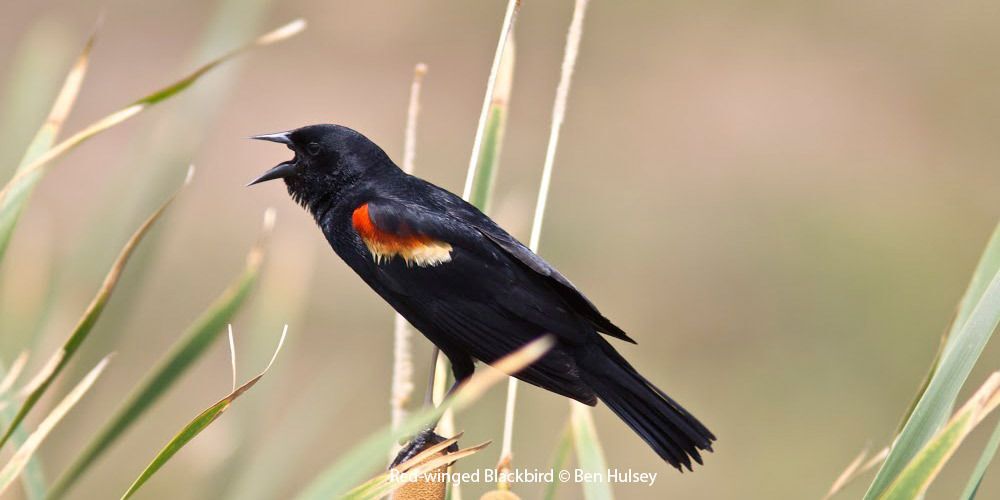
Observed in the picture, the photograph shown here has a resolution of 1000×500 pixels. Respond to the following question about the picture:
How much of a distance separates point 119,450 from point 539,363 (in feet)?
12.3

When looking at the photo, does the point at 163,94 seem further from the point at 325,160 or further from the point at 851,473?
the point at 851,473

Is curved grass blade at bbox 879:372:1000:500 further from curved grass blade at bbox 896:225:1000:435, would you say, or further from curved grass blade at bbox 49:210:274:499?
curved grass blade at bbox 49:210:274:499

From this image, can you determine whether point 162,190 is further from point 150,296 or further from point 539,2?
point 539,2

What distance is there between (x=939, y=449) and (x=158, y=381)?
0.77m

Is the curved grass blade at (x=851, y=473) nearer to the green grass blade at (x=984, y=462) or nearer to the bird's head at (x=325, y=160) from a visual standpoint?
the green grass blade at (x=984, y=462)

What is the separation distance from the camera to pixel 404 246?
1.46 metres

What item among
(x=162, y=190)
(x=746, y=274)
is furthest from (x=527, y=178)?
(x=162, y=190)

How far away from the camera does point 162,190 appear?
1459 mm

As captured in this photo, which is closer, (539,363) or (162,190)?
(539,363)

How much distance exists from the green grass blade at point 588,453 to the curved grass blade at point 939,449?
344 mm

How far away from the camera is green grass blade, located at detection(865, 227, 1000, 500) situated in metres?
1.12

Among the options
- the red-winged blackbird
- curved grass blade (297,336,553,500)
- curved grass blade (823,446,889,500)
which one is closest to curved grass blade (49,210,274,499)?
the red-winged blackbird

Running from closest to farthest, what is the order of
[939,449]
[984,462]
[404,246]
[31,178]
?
[939,449] < [984,462] < [31,178] < [404,246]

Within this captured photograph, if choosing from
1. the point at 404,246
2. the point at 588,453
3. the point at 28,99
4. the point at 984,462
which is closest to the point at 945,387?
the point at 984,462
